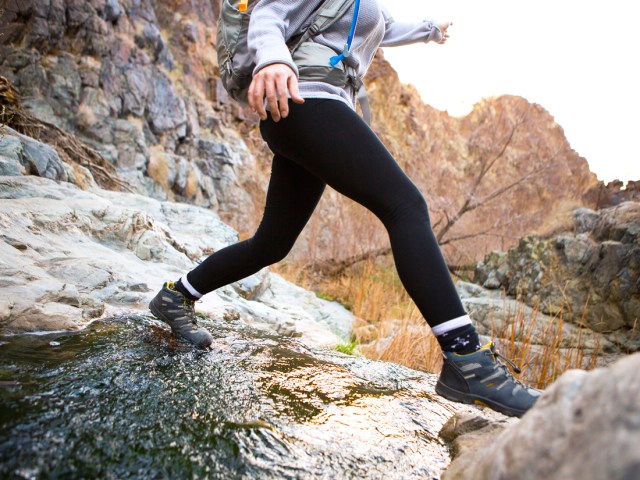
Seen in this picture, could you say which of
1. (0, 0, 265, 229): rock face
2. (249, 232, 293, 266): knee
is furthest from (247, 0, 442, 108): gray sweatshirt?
(0, 0, 265, 229): rock face

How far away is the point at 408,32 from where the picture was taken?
70.1 inches

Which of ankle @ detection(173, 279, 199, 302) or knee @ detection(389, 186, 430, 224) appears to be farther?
ankle @ detection(173, 279, 199, 302)

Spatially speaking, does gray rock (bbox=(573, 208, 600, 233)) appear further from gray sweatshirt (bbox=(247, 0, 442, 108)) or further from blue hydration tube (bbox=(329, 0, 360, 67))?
blue hydration tube (bbox=(329, 0, 360, 67))

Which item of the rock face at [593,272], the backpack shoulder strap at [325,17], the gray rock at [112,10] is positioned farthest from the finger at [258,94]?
the gray rock at [112,10]

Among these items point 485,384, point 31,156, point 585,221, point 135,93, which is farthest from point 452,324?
point 135,93

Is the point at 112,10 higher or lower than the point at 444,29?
higher

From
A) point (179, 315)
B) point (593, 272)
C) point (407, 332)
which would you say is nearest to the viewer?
point (179, 315)

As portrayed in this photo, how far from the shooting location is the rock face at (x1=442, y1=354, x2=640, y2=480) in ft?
1.43

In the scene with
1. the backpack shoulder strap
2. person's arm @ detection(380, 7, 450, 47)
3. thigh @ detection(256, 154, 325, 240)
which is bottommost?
thigh @ detection(256, 154, 325, 240)

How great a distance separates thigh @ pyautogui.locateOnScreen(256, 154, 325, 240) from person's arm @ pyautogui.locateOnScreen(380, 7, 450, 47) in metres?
0.66

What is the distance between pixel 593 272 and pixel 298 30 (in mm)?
4921

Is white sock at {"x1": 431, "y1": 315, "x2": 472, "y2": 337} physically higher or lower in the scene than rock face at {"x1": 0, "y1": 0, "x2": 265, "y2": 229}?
lower

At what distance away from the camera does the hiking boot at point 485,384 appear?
42.9 inches

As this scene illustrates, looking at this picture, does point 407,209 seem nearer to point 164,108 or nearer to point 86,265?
point 86,265
